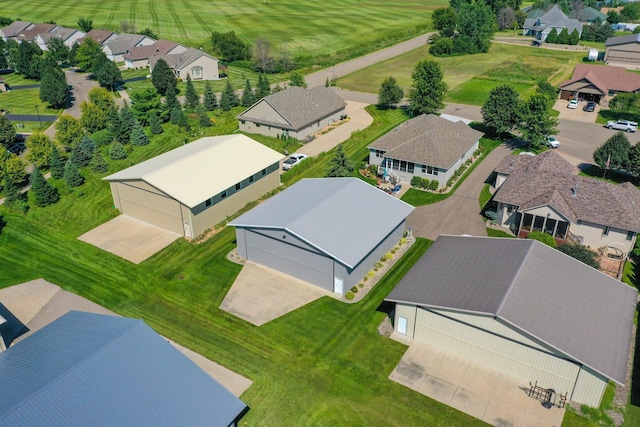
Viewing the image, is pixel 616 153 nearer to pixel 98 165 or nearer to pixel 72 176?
pixel 98 165

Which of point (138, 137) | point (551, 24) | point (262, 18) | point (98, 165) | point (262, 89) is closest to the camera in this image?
point (98, 165)

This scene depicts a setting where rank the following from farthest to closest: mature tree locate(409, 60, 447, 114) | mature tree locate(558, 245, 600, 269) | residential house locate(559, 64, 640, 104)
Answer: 1. residential house locate(559, 64, 640, 104)
2. mature tree locate(409, 60, 447, 114)
3. mature tree locate(558, 245, 600, 269)

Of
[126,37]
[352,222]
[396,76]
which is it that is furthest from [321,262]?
[126,37]


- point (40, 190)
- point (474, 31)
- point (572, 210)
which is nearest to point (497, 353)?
point (572, 210)

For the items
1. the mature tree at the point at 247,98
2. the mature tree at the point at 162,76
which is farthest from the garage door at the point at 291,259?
the mature tree at the point at 162,76

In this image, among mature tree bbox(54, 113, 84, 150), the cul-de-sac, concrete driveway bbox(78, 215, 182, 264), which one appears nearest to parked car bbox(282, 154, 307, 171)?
the cul-de-sac

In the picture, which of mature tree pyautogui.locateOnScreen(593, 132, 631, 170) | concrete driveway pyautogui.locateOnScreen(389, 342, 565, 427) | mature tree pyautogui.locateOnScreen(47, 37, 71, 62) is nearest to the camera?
concrete driveway pyautogui.locateOnScreen(389, 342, 565, 427)

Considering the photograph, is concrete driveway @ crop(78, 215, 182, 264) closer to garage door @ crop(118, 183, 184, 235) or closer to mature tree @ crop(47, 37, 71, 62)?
garage door @ crop(118, 183, 184, 235)
